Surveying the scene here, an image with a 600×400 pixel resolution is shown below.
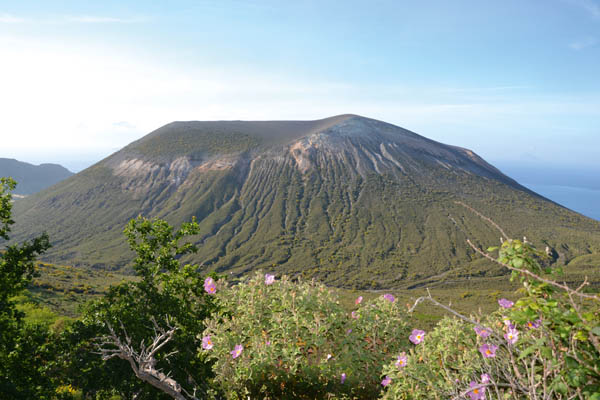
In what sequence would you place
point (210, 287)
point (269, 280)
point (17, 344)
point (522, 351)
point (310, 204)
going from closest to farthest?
1. point (522, 351)
2. point (269, 280)
3. point (210, 287)
4. point (17, 344)
5. point (310, 204)

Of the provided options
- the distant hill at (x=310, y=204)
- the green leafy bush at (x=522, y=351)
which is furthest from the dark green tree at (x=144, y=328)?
the distant hill at (x=310, y=204)

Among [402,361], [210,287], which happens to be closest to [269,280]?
[210,287]

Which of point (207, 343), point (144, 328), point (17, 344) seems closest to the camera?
point (207, 343)

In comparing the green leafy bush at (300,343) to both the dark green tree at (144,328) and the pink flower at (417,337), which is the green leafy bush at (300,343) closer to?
the pink flower at (417,337)

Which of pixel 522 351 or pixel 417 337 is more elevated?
pixel 522 351

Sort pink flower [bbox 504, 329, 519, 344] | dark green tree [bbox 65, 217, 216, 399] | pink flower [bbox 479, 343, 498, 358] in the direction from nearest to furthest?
pink flower [bbox 504, 329, 519, 344] < pink flower [bbox 479, 343, 498, 358] < dark green tree [bbox 65, 217, 216, 399]

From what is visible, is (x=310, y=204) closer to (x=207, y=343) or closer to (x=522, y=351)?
(x=207, y=343)

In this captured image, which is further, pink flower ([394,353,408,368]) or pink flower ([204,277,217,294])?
pink flower ([204,277,217,294])

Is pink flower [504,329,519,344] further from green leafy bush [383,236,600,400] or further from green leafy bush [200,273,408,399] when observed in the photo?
green leafy bush [200,273,408,399]

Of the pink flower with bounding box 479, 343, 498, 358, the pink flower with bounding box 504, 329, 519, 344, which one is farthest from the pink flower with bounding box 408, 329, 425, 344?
the pink flower with bounding box 504, 329, 519, 344

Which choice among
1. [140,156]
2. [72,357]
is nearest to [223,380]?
[72,357]
